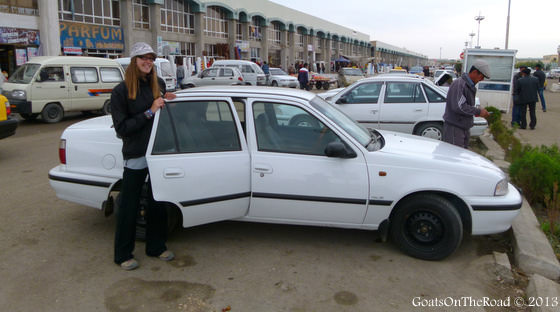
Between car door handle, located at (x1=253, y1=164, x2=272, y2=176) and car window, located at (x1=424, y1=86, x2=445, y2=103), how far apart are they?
245 inches

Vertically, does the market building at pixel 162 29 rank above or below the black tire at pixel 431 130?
above

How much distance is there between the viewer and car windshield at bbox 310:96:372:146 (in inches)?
164

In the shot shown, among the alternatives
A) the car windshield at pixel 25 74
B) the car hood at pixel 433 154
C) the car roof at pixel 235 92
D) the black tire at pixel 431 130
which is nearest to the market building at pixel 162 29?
the car windshield at pixel 25 74

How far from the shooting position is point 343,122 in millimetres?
4410

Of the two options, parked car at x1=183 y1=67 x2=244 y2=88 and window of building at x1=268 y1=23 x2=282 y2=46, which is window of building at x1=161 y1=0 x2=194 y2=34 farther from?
window of building at x1=268 y1=23 x2=282 y2=46

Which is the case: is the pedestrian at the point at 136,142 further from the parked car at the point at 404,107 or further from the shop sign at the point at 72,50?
the shop sign at the point at 72,50

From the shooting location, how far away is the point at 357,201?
390cm

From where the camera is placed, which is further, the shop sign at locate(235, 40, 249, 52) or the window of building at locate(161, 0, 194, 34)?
the shop sign at locate(235, 40, 249, 52)

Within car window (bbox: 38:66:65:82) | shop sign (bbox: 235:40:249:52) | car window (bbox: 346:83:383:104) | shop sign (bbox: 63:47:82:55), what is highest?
shop sign (bbox: 235:40:249:52)

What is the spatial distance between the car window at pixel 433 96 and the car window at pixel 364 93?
99 centimetres

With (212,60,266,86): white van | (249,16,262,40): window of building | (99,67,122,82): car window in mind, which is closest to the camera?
(99,67,122,82): car window

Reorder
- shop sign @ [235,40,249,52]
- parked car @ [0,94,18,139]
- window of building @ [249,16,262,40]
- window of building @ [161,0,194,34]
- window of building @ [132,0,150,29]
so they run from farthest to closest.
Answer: window of building @ [249,16,262,40]
shop sign @ [235,40,249,52]
window of building @ [161,0,194,34]
window of building @ [132,0,150,29]
parked car @ [0,94,18,139]

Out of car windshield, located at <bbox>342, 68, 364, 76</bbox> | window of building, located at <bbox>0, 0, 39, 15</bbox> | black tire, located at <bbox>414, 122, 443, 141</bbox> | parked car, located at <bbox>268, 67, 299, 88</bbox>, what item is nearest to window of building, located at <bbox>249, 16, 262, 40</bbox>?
car windshield, located at <bbox>342, 68, 364, 76</bbox>

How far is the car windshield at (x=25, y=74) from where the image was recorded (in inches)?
496
